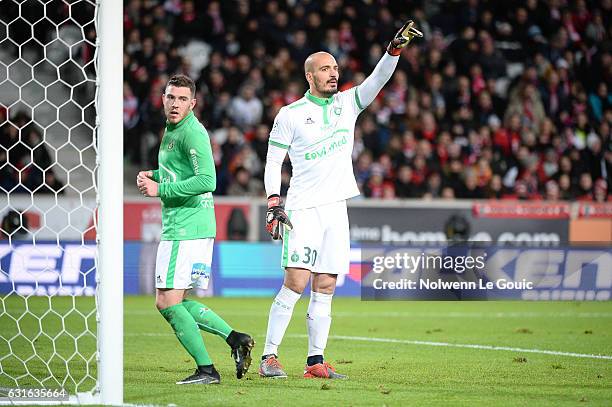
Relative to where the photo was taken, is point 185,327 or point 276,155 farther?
point 276,155

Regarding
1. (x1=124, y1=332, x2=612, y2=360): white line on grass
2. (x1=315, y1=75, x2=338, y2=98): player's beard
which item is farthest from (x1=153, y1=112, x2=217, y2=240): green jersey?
(x1=124, y1=332, x2=612, y2=360): white line on grass

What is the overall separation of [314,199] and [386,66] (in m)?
0.98

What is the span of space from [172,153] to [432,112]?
12170 mm

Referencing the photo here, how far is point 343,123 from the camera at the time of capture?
7.06 meters

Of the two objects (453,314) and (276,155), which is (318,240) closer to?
(276,155)

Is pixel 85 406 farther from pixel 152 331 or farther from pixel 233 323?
pixel 233 323

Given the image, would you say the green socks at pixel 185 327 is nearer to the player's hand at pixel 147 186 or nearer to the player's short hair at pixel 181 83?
the player's hand at pixel 147 186

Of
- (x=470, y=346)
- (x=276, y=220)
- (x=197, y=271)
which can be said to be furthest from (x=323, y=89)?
(x=470, y=346)

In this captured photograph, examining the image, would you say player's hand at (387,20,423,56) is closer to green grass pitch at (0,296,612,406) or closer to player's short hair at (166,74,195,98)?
player's short hair at (166,74,195,98)

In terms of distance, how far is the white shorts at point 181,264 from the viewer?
21.0 ft

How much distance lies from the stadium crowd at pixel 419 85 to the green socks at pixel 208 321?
925 cm

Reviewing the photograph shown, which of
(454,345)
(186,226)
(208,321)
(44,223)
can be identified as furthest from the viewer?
(44,223)

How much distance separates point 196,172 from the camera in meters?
6.38

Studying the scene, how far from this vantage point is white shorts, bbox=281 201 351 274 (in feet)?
22.6
